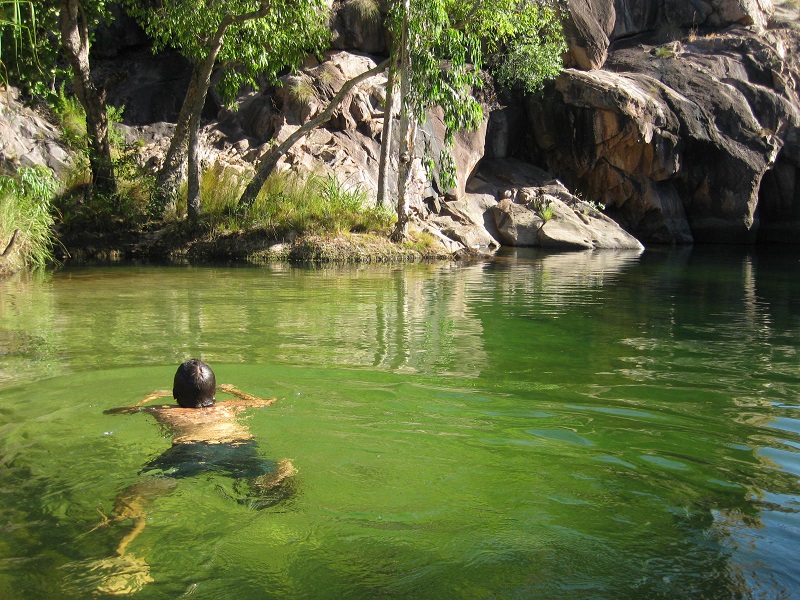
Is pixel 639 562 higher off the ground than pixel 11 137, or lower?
lower

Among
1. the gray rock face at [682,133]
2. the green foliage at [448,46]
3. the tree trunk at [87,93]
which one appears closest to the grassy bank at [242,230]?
the tree trunk at [87,93]

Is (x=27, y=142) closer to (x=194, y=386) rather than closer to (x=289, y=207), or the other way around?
(x=289, y=207)

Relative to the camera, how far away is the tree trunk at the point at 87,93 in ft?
50.8

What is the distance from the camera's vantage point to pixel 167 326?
8023 millimetres

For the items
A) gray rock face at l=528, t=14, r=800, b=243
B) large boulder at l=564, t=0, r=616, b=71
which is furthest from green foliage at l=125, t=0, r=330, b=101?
large boulder at l=564, t=0, r=616, b=71

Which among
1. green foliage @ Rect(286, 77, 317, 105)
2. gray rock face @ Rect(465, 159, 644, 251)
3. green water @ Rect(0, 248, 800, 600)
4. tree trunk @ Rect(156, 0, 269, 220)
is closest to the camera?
green water @ Rect(0, 248, 800, 600)

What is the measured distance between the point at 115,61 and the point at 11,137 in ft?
28.0

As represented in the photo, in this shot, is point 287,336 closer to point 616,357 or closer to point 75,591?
point 616,357

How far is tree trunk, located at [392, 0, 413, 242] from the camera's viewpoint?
52.7 ft

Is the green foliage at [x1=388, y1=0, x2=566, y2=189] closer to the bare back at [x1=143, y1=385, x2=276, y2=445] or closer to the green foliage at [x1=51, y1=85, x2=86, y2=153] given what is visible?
the green foliage at [x1=51, y1=85, x2=86, y2=153]

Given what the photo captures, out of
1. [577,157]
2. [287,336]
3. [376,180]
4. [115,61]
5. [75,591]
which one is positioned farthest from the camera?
[577,157]

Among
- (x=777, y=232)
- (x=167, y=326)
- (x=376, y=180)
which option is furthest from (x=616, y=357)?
(x=777, y=232)

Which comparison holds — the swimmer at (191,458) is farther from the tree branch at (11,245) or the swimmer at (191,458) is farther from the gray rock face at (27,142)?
the gray rock face at (27,142)

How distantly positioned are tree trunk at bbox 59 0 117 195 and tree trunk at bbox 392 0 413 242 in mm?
6663
